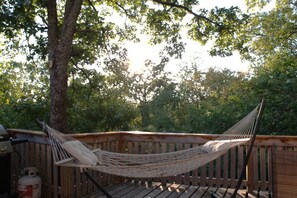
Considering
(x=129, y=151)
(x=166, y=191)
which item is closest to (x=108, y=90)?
(x=129, y=151)

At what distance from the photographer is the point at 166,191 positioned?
12.3ft

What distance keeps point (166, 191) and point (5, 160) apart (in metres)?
A: 2.00

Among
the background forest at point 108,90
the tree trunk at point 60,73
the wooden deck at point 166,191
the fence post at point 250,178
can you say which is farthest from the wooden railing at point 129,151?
the background forest at point 108,90

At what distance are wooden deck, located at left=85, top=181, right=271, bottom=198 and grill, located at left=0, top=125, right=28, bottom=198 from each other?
952 millimetres

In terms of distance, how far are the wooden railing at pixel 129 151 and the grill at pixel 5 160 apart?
124mm

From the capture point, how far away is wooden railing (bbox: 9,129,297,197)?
326 centimetres

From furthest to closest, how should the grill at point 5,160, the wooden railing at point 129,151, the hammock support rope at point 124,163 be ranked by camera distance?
the wooden railing at point 129,151 → the grill at point 5,160 → the hammock support rope at point 124,163

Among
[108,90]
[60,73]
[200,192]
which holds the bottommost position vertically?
[200,192]

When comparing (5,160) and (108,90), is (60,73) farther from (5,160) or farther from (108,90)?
(108,90)

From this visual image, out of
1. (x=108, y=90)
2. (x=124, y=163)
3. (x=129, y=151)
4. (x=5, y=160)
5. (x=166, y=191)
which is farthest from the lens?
(x=108, y=90)

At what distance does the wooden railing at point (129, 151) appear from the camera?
3264 millimetres

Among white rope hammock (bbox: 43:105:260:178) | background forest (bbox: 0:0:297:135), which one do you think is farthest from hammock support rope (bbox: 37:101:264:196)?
background forest (bbox: 0:0:297:135)

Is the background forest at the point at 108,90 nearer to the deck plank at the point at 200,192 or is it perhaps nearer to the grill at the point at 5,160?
the grill at the point at 5,160

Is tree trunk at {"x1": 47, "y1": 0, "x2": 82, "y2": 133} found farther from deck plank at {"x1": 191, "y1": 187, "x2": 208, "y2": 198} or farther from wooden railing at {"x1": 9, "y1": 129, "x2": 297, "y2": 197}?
deck plank at {"x1": 191, "y1": 187, "x2": 208, "y2": 198}
